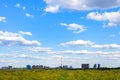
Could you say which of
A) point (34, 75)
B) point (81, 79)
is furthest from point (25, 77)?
point (81, 79)

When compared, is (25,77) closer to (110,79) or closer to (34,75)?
(34,75)

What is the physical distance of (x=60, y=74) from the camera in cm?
6900

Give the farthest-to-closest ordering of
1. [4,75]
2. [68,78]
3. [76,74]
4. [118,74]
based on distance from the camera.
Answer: [118,74]
[76,74]
[68,78]
[4,75]

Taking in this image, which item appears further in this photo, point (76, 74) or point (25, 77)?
point (76, 74)

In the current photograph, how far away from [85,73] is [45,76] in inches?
488

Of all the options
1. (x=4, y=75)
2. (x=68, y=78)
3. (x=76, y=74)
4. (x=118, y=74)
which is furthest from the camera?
(x=118, y=74)

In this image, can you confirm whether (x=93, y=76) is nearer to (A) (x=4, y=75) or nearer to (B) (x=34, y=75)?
(B) (x=34, y=75)

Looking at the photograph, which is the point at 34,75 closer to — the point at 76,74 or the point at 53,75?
the point at 53,75

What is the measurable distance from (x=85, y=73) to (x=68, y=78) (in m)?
8.28

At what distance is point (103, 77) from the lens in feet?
231

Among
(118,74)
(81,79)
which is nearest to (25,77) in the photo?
(81,79)

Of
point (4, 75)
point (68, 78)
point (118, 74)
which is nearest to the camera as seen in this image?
point (4, 75)

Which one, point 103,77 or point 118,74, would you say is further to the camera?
point 118,74

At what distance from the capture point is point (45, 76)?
213 ft
